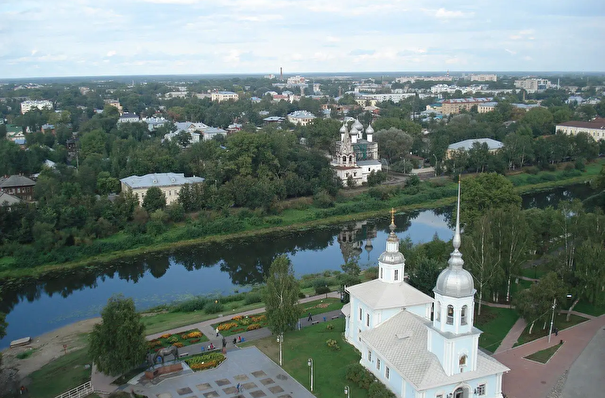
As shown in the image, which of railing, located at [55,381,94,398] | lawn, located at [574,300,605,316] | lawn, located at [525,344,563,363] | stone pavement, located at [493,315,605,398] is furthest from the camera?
lawn, located at [574,300,605,316]

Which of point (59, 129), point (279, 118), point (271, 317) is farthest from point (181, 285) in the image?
point (279, 118)

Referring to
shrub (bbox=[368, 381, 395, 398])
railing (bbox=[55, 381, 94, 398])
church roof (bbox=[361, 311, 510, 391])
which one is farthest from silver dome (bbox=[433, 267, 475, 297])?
railing (bbox=[55, 381, 94, 398])

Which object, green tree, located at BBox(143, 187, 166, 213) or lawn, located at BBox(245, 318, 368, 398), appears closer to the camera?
lawn, located at BBox(245, 318, 368, 398)

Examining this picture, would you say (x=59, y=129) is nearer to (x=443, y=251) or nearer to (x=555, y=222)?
(x=443, y=251)

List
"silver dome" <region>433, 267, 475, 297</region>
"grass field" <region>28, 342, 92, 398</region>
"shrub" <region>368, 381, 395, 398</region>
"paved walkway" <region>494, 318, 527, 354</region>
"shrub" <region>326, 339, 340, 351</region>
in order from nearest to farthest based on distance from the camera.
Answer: "silver dome" <region>433, 267, 475, 297</region>, "shrub" <region>368, 381, 395, 398</region>, "grass field" <region>28, 342, 92, 398</region>, "paved walkway" <region>494, 318, 527, 354</region>, "shrub" <region>326, 339, 340, 351</region>

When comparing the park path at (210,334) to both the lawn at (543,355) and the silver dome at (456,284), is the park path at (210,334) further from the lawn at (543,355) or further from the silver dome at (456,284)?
the silver dome at (456,284)

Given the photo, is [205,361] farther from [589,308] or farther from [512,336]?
[589,308]

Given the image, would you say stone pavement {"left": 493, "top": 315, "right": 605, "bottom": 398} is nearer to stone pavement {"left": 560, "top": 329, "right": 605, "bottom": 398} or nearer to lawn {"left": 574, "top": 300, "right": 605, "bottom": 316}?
stone pavement {"left": 560, "top": 329, "right": 605, "bottom": 398}
